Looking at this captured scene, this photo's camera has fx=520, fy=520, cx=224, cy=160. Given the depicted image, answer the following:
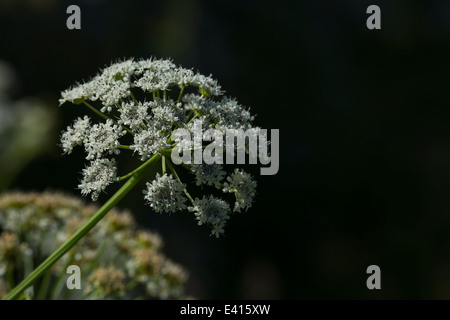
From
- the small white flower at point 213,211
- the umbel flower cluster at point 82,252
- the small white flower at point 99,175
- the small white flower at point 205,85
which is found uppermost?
the small white flower at point 205,85

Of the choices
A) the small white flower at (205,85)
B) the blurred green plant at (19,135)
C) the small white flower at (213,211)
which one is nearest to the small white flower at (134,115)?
the small white flower at (205,85)

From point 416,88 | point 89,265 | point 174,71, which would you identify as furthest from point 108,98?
point 416,88

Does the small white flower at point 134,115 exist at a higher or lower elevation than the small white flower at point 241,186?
higher

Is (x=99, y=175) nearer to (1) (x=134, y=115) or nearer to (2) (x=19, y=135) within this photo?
(1) (x=134, y=115)

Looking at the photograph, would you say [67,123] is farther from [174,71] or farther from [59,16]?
[174,71]
